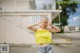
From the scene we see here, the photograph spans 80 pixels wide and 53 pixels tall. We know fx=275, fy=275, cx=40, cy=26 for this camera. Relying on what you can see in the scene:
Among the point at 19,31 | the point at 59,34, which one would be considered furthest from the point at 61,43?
the point at 19,31

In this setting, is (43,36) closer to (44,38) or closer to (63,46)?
(44,38)

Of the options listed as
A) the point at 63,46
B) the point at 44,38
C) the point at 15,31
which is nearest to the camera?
the point at 44,38

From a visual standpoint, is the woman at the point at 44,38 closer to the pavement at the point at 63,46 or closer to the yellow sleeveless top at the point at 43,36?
the yellow sleeveless top at the point at 43,36

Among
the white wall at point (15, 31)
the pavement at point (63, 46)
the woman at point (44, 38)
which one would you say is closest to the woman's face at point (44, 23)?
the woman at point (44, 38)

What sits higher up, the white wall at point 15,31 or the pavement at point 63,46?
the white wall at point 15,31

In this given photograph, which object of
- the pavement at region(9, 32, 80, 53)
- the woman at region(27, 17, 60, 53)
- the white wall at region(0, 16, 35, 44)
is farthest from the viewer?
the white wall at region(0, 16, 35, 44)

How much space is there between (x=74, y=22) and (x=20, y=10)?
1.18 m

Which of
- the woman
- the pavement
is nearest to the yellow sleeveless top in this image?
the woman

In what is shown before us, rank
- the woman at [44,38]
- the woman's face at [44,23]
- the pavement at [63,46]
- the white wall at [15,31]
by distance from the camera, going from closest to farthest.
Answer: the woman at [44,38], the woman's face at [44,23], the pavement at [63,46], the white wall at [15,31]

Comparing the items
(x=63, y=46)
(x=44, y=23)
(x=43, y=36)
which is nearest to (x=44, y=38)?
(x=43, y=36)

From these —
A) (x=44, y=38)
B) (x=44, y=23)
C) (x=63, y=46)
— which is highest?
(x=44, y=23)

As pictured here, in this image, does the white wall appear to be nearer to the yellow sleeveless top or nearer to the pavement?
the pavement

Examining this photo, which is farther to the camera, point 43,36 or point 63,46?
point 63,46

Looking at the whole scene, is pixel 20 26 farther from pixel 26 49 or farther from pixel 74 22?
pixel 74 22
